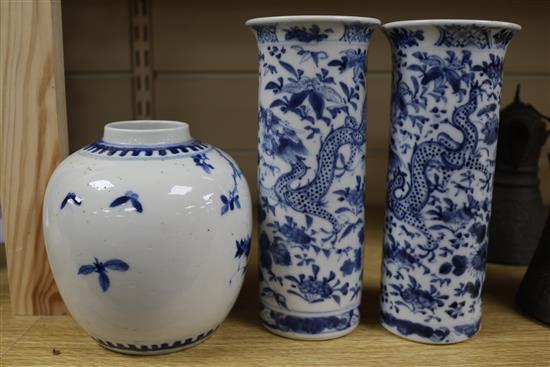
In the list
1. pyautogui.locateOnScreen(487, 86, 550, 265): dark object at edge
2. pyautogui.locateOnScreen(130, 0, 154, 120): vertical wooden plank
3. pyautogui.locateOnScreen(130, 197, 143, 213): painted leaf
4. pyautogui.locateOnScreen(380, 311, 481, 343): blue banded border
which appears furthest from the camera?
pyautogui.locateOnScreen(130, 0, 154, 120): vertical wooden plank

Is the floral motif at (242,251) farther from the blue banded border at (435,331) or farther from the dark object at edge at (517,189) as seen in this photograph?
the dark object at edge at (517,189)

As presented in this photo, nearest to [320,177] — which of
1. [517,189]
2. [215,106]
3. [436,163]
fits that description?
[436,163]

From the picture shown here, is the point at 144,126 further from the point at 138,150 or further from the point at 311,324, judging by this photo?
the point at 311,324

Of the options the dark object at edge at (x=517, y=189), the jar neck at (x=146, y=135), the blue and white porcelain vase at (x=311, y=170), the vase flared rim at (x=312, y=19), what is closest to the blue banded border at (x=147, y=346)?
the blue and white porcelain vase at (x=311, y=170)

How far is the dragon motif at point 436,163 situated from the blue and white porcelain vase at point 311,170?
5 centimetres

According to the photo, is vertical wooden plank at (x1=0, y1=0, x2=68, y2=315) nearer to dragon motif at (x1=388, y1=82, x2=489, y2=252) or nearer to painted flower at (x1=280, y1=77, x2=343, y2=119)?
painted flower at (x1=280, y1=77, x2=343, y2=119)

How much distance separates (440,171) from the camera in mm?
603

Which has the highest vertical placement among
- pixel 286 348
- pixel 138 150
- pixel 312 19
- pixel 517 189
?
pixel 312 19

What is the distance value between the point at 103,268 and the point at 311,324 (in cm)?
24

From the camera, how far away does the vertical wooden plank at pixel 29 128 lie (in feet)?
2.06

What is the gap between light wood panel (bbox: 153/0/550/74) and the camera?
3.35ft

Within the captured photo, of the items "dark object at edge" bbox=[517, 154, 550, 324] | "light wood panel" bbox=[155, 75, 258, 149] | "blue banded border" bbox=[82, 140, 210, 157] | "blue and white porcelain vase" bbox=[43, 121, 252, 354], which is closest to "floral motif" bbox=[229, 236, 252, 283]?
"blue and white porcelain vase" bbox=[43, 121, 252, 354]

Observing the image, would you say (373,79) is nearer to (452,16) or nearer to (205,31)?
(452,16)

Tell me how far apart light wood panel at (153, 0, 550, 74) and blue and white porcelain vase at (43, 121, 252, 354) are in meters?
0.47
